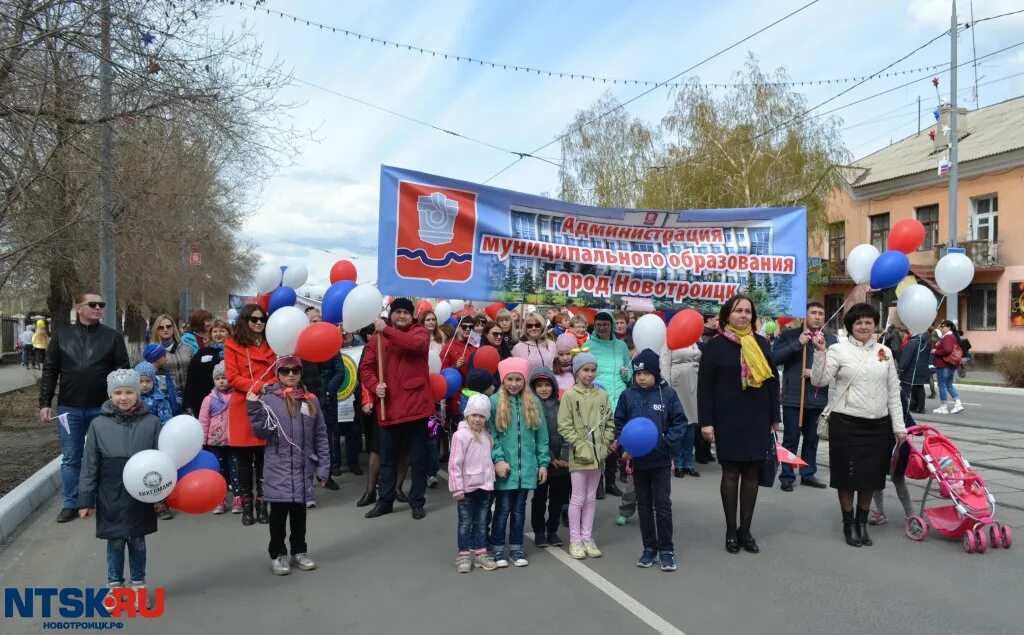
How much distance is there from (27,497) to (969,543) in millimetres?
7607

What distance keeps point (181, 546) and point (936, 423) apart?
37.4 ft

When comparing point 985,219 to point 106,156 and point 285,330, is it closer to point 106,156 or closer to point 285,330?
point 106,156

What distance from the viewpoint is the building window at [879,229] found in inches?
1342

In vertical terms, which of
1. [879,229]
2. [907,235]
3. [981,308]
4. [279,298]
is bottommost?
[279,298]

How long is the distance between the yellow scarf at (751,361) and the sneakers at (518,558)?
195 cm

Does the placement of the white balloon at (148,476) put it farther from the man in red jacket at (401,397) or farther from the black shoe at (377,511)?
the black shoe at (377,511)

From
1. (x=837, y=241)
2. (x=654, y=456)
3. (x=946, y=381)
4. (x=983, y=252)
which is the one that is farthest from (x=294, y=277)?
(x=837, y=241)

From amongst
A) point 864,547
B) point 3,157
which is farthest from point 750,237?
point 3,157

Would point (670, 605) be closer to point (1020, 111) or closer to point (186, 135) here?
point (186, 135)

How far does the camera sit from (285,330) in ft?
18.4

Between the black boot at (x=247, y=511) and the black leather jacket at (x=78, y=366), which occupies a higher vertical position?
the black leather jacket at (x=78, y=366)

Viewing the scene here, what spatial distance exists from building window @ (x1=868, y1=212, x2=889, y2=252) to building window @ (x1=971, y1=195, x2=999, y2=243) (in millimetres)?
4114

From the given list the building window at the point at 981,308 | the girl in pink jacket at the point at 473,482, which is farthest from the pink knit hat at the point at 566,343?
the building window at the point at 981,308

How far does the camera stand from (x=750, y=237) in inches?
310
